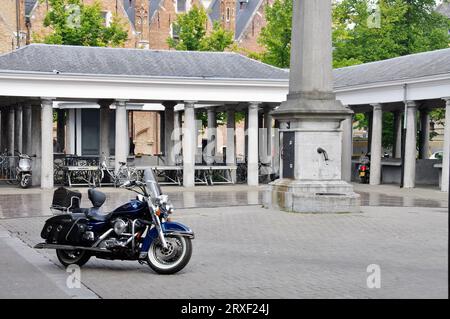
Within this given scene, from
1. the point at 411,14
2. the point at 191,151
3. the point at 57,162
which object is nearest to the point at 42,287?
the point at 191,151

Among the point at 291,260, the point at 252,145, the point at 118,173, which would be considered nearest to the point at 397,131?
the point at 252,145

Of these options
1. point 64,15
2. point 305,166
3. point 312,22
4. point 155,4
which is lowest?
point 305,166

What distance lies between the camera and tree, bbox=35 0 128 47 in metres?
43.8

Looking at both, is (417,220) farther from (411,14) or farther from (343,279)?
(411,14)

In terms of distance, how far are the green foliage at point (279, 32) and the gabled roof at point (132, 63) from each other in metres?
7.67

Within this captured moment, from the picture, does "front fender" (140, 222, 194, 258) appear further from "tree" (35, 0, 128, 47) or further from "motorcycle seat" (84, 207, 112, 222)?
"tree" (35, 0, 128, 47)

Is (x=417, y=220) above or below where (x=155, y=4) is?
below

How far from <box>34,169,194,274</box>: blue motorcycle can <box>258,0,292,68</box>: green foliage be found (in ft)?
110

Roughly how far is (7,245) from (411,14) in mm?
43572

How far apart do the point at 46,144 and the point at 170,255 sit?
20345mm

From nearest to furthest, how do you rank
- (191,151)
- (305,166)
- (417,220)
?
(417,220)
(305,166)
(191,151)

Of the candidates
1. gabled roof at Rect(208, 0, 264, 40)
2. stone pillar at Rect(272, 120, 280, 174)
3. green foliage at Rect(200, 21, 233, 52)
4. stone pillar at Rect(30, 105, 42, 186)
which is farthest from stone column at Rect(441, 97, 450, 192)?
gabled roof at Rect(208, 0, 264, 40)

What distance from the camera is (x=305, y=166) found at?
18.7 metres

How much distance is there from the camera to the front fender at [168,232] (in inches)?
394
